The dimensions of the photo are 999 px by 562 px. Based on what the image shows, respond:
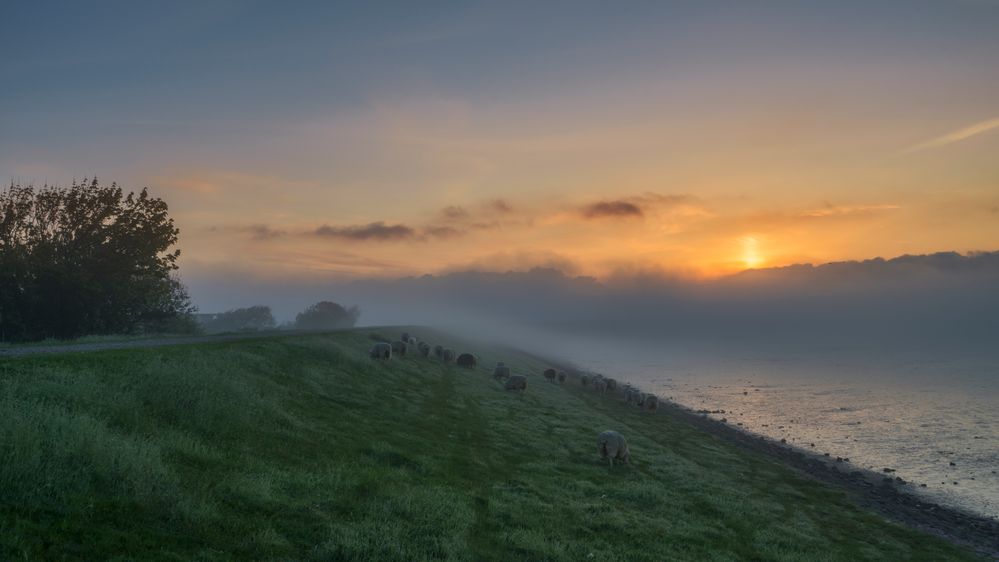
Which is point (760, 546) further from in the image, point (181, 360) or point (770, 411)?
point (770, 411)

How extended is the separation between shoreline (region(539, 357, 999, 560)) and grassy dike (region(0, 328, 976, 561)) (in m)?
2.47

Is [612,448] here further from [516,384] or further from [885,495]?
[516,384]

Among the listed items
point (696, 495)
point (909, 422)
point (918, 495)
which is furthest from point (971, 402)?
point (696, 495)

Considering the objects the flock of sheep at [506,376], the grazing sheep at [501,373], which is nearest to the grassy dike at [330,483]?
the flock of sheep at [506,376]

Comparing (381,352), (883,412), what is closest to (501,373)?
(381,352)

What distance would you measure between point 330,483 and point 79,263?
164ft

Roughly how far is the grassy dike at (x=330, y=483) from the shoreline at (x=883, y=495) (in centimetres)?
247

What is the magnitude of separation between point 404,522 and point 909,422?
72.4 metres

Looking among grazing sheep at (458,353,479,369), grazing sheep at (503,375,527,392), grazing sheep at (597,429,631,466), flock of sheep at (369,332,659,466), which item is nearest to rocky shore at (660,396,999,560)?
flock of sheep at (369,332,659,466)

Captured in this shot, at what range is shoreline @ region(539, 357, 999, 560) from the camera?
33062mm

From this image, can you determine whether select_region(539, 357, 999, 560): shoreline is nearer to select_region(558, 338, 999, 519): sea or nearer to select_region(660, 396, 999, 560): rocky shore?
select_region(660, 396, 999, 560): rocky shore

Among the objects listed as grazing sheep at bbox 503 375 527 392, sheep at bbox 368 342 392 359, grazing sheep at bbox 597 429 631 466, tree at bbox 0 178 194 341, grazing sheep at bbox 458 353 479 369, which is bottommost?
grazing sheep at bbox 597 429 631 466

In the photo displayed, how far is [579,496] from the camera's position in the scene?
89.4 feet

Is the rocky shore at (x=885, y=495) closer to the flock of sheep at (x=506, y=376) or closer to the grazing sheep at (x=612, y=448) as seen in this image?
the flock of sheep at (x=506, y=376)
